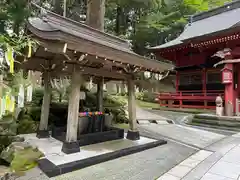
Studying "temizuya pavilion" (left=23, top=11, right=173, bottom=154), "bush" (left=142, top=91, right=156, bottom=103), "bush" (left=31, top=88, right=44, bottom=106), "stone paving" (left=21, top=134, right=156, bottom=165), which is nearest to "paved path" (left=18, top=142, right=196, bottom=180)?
"stone paving" (left=21, top=134, right=156, bottom=165)

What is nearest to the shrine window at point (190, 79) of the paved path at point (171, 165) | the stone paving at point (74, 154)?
the paved path at point (171, 165)

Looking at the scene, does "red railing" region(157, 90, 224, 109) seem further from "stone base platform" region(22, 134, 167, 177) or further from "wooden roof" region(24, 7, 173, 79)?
"stone base platform" region(22, 134, 167, 177)

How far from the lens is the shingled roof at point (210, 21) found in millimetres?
10781

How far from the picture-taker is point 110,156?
3465 millimetres

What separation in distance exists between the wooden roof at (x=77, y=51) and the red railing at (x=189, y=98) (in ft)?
21.2

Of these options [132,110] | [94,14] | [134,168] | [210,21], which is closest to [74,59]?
[132,110]

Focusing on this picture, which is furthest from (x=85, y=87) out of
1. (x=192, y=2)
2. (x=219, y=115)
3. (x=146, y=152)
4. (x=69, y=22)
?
(x=192, y=2)

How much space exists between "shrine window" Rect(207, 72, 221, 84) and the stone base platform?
7.49 metres

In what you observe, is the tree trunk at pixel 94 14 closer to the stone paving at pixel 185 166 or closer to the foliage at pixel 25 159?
the foliage at pixel 25 159

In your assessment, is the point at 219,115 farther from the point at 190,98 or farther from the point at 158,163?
the point at 158,163

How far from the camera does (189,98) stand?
10.8 meters

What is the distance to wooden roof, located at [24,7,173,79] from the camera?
2.83 meters

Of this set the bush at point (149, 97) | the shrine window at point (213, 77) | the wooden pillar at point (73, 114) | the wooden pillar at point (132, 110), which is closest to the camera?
the wooden pillar at point (73, 114)

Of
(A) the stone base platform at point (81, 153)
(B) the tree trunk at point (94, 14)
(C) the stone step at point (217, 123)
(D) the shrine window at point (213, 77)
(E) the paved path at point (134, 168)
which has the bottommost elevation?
(E) the paved path at point (134, 168)
